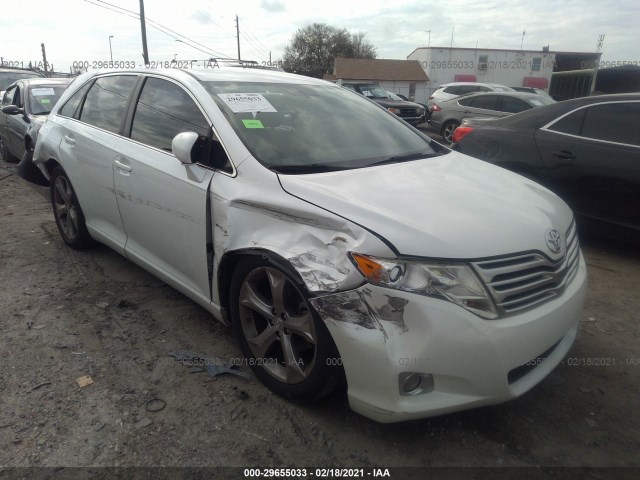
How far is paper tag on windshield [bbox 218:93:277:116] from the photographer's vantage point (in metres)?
2.84

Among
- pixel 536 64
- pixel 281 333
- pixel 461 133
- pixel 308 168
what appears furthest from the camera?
pixel 536 64

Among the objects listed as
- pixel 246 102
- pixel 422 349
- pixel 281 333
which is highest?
pixel 246 102

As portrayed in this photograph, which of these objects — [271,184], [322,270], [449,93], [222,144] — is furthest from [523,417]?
[449,93]

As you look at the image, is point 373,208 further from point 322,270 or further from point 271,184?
point 271,184

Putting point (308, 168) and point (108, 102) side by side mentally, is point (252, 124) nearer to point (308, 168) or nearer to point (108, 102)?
point (308, 168)

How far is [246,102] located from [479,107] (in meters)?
10.9

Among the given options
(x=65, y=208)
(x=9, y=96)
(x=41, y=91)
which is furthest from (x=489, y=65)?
(x=65, y=208)

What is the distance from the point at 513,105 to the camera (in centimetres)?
1171

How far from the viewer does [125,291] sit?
3.77 meters

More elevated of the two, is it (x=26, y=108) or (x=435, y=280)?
(x=26, y=108)

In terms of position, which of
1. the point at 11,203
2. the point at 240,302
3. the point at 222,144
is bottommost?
the point at 11,203

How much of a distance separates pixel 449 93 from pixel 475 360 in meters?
18.1

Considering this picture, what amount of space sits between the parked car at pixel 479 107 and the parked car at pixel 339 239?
9.42 metres

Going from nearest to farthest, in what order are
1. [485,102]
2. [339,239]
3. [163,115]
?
[339,239], [163,115], [485,102]
